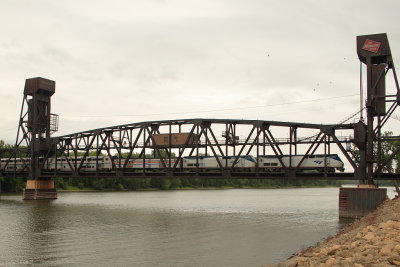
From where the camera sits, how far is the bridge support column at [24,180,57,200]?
284 ft

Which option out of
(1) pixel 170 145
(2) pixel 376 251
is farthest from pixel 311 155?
(2) pixel 376 251

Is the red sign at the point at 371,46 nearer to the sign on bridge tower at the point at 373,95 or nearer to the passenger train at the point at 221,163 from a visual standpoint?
the sign on bridge tower at the point at 373,95

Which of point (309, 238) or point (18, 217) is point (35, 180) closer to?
point (18, 217)

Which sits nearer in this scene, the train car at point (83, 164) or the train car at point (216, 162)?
the train car at point (216, 162)

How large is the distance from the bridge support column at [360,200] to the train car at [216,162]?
55.6 feet

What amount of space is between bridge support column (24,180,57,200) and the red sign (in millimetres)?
66014

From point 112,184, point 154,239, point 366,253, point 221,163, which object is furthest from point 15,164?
point 366,253

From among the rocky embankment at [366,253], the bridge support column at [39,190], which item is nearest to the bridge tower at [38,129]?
the bridge support column at [39,190]

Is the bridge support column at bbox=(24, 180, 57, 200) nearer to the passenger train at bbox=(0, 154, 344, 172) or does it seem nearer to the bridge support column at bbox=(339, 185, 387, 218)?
the passenger train at bbox=(0, 154, 344, 172)

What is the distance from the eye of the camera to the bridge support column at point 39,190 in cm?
8644

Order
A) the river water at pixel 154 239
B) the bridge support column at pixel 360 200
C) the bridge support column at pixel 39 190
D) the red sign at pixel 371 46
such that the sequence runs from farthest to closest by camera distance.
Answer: the bridge support column at pixel 39 190 < the red sign at pixel 371 46 < the bridge support column at pixel 360 200 < the river water at pixel 154 239

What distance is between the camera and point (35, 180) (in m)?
88.9

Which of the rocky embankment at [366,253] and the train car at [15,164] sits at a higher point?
the train car at [15,164]

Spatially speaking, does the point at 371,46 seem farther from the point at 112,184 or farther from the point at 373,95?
the point at 112,184
